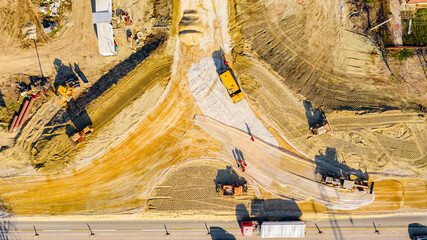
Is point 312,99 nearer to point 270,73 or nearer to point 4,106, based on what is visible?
point 270,73

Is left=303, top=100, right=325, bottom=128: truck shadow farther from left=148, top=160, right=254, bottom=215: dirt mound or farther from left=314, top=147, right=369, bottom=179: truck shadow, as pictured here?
left=148, top=160, right=254, bottom=215: dirt mound

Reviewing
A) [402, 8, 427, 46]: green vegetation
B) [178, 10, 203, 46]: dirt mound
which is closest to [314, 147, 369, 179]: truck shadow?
[402, 8, 427, 46]: green vegetation

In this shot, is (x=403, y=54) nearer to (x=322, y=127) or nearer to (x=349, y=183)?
(x=322, y=127)

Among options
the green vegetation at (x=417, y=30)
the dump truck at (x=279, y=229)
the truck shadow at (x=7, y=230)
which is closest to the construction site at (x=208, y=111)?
the dump truck at (x=279, y=229)

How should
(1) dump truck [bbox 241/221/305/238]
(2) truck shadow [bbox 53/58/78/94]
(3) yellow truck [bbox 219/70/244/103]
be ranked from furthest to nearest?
(2) truck shadow [bbox 53/58/78/94]
(3) yellow truck [bbox 219/70/244/103]
(1) dump truck [bbox 241/221/305/238]

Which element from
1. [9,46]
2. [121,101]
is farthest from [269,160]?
[9,46]

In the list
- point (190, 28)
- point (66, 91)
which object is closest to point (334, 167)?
point (190, 28)

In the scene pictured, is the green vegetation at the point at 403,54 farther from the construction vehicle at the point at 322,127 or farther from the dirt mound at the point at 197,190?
the dirt mound at the point at 197,190
